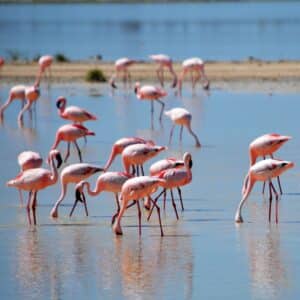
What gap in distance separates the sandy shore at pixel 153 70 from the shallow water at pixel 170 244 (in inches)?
358

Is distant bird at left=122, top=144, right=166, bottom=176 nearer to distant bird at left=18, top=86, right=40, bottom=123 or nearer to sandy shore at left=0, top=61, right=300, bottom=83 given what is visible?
distant bird at left=18, top=86, right=40, bottom=123

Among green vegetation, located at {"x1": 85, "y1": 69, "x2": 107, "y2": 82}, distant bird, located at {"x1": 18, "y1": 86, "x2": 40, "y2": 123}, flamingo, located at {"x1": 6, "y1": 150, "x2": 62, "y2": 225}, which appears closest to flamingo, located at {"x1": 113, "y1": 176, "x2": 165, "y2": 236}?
flamingo, located at {"x1": 6, "y1": 150, "x2": 62, "y2": 225}

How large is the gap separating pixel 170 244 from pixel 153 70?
17.2 meters

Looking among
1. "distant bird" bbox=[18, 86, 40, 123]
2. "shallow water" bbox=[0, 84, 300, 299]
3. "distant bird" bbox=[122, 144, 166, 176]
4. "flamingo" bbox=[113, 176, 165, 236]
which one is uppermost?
"distant bird" bbox=[18, 86, 40, 123]

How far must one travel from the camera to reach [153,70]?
2683 centimetres

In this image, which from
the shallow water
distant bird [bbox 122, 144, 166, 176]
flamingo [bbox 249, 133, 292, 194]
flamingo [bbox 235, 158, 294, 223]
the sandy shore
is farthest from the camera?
the sandy shore

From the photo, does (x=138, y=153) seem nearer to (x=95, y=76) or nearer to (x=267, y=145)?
(x=267, y=145)

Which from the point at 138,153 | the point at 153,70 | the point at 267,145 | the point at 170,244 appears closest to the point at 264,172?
the point at 267,145

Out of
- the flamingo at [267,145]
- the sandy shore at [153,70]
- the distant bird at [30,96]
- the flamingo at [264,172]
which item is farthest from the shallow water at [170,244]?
the sandy shore at [153,70]

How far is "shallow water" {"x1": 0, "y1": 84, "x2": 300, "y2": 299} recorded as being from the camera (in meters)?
8.45

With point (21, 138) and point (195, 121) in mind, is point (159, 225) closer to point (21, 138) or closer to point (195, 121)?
point (21, 138)

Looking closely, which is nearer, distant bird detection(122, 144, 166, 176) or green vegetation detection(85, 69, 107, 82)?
distant bird detection(122, 144, 166, 176)

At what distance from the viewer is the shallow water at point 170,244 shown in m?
8.45

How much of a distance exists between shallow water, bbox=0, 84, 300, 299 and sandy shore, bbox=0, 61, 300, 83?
9086mm
